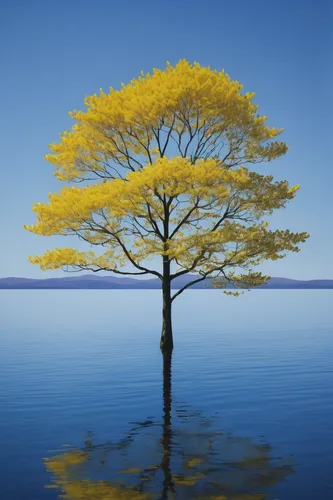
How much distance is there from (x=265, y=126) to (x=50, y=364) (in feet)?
50.8

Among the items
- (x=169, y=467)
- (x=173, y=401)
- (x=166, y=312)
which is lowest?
(x=173, y=401)

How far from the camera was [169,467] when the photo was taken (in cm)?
930

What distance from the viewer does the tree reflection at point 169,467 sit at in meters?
8.20

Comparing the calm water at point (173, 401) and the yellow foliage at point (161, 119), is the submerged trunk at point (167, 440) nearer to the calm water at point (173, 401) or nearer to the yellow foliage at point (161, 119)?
the calm water at point (173, 401)

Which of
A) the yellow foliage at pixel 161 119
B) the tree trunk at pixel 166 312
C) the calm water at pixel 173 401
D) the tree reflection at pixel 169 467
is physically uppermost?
the yellow foliage at pixel 161 119

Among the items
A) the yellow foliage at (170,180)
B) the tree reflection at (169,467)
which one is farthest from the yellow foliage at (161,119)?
the tree reflection at (169,467)

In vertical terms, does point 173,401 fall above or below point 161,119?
below

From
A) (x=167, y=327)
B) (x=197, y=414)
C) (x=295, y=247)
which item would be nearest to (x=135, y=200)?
(x=167, y=327)

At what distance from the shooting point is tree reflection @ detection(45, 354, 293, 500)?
26.9 feet

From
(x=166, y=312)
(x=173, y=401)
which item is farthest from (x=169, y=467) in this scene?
(x=166, y=312)

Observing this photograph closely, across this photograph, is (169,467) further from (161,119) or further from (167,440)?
(161,119)

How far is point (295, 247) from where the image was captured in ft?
80.6

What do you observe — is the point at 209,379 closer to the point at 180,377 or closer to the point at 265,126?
the point at 180,377

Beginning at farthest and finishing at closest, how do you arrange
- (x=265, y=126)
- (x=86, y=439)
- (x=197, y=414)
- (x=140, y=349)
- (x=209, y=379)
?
(x=140, y=349) → (x=265, y=126) → (x=209, y=379) → (x=197, y=414) → (x=86, y=439)
